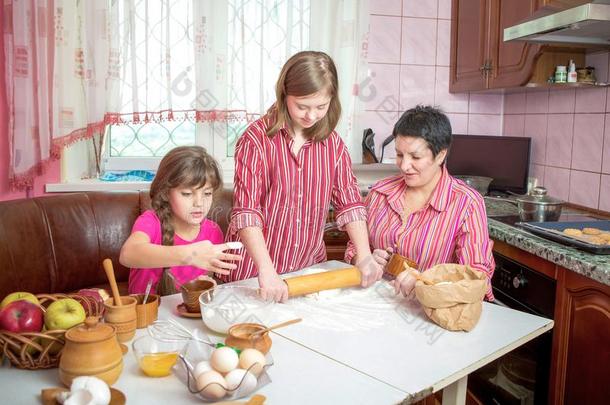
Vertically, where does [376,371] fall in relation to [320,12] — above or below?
below

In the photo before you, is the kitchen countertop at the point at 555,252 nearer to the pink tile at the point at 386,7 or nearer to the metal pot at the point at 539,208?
the metal pot at the point at 539,208

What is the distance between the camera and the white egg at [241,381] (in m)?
0.93

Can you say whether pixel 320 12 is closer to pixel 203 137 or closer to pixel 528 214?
pixel 203 137

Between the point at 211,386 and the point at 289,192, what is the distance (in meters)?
0.83

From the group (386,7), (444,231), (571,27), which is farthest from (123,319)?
(386,7)

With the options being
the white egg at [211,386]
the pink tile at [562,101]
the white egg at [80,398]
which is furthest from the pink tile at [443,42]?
the white egg at [80,398]

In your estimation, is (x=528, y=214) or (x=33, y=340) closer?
(x=33, y=340)

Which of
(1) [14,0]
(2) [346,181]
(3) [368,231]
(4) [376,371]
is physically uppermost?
(1) [14,0]

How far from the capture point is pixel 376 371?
1.05 meters

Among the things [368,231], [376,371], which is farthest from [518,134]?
[376,371]

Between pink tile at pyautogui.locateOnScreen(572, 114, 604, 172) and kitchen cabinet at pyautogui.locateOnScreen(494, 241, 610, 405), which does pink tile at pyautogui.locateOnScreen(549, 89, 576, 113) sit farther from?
kitchen cabinet at pyautogui.locateOnScreen(494, 241, 610, 405)

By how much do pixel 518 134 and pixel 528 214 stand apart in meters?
1.13

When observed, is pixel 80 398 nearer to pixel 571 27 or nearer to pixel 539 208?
pixel 539 208

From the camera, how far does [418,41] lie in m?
3.25
